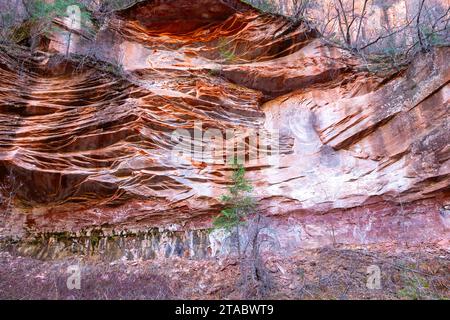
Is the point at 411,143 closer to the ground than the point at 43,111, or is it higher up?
closer to the ground

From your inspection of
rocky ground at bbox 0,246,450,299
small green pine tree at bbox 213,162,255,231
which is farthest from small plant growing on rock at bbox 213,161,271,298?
rocky ground at bbox 0,246,450,299

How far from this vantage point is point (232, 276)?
616 centimetres

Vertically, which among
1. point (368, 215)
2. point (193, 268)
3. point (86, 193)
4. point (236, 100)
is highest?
point (236, 100)

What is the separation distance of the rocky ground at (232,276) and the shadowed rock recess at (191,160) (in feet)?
1.29

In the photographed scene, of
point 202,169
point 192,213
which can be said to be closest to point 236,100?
point 202,169

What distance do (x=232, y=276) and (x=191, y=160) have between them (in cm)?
279

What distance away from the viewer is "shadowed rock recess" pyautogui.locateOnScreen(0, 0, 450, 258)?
22.8 ft

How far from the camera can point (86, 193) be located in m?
7.34

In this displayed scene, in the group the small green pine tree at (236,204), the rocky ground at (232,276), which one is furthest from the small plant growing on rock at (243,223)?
the rocky ground at (232,276)

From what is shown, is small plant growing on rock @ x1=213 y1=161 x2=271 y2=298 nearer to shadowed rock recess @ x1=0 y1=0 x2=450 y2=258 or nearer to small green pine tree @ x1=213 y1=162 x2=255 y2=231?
small green pine tree @ x1=213 y1=162 x2=255 y2=231

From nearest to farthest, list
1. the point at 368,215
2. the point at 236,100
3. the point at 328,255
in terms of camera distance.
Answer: the point at 328,255 → the point at 368,215 → the point at 236,100

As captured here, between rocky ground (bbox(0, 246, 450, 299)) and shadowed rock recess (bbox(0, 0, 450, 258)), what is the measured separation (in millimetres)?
394

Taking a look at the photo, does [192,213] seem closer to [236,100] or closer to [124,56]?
[236,100]
